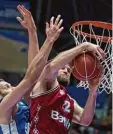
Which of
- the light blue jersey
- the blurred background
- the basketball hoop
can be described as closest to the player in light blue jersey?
the light blue jersey

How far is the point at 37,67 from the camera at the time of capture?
2.40 metres

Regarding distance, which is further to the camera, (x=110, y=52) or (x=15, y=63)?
(x=15, y=63)

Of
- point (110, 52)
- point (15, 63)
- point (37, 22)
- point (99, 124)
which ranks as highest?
point (110, 52)

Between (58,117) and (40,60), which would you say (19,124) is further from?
(40,60)

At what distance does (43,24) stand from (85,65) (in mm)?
3389

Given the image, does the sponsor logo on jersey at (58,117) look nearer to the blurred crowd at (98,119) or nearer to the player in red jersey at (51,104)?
the player in red jersey at (51,104)

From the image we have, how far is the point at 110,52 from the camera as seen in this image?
2715 millimetres

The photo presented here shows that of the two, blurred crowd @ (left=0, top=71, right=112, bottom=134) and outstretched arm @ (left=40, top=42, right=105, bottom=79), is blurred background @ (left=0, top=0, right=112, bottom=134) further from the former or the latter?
outstretched arm @ (left=40, top=42, right=105, bottom=79)

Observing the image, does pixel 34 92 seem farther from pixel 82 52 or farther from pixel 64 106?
pixel 82 52

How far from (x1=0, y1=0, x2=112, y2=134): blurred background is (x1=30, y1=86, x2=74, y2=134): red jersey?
10.2ft

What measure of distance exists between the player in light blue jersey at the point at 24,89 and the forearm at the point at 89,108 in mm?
346

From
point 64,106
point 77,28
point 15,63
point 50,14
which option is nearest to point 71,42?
point 50,14

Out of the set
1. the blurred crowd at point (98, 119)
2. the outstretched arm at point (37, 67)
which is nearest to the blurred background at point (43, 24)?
the blurred crowd at point (98, 119)

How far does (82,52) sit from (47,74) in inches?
8.8
